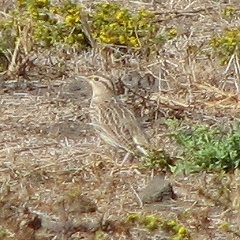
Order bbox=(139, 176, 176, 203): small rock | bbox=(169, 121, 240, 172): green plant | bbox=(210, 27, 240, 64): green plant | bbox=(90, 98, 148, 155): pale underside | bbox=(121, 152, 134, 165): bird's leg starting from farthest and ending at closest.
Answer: bbox=(210, 27, 240, 64): green plant → bbox=(90, 98, 148, 155): pale underside → bbox=(121, 152, 134, 165): bird's leg → bbox=(169, 121, 240, 172): green plant → bbox=(139, 176, 176, 203): small rock

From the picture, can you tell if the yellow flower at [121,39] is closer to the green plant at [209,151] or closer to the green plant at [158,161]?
the green plant at [209,151]

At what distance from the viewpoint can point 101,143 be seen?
9.12 m

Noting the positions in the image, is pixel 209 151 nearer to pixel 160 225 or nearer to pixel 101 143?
pixel 101 143

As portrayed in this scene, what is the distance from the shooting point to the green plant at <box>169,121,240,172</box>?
317 inches

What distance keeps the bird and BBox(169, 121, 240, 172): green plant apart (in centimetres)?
33

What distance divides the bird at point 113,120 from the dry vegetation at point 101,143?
11cm

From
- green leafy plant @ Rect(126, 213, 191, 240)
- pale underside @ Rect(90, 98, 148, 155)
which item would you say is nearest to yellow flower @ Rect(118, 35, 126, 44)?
pale underside @ Rect(90, 98, 148, 155)

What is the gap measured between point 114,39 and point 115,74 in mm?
571

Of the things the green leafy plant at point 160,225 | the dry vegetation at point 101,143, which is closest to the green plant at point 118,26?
the dry vegetation at point 101,143

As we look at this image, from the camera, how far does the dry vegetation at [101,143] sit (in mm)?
6816

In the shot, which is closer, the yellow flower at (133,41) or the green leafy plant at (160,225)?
the green leafy plant at (160,225)

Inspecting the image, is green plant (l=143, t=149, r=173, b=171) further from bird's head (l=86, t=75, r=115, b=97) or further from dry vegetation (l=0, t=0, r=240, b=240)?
bird's head (l=86, t=75, r=115, b=97)

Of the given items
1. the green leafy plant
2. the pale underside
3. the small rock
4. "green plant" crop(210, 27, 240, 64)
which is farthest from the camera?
"green plant" crop(210, 27, 240, 64)

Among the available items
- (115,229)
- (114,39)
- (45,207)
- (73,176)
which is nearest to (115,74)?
(114,39)
